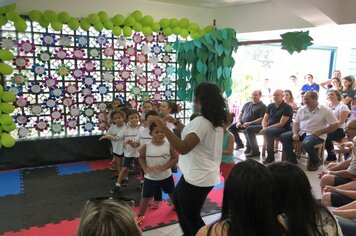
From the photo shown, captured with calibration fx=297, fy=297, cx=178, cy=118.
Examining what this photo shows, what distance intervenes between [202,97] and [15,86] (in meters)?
3.54

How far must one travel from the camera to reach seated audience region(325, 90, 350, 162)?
4785 mm

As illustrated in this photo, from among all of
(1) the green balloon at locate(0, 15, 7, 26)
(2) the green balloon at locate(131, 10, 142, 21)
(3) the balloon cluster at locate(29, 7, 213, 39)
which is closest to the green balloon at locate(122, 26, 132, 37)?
(3) the balloon cluster at locate(29, 7, 213, 39)

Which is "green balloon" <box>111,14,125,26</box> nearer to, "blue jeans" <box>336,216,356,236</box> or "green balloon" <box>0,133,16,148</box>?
"green balloon" <box>0,133,16,148</box>

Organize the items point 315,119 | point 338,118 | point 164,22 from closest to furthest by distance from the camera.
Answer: point 315,119 → point 338,118 → point 164,22

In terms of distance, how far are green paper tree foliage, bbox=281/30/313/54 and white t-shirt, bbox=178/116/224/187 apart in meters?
2.51

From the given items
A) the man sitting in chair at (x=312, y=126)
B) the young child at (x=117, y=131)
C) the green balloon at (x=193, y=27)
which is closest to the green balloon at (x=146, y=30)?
the green balloon at (x=193, y=27)

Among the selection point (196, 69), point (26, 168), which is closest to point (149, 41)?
point (196, 69)

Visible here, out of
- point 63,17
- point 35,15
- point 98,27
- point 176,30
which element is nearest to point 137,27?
point 98,27

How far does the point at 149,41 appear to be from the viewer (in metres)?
5.29

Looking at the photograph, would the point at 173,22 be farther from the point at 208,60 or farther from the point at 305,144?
the point at 305,144

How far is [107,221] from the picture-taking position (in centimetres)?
84

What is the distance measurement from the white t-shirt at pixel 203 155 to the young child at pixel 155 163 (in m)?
0.78

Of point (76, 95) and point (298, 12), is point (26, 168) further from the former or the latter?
point (298, 12)

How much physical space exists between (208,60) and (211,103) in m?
2.91
